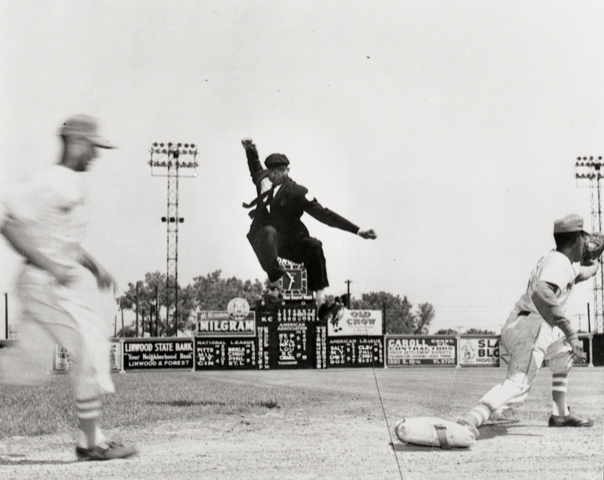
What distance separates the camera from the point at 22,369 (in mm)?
4039

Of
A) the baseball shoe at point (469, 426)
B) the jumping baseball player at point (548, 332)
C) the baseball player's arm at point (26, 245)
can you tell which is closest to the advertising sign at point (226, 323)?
the jumping baseball player at point (548, 332)

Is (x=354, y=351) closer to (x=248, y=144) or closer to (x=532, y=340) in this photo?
(x=248, y=144)

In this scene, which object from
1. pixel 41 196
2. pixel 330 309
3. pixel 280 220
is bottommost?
pixel 330 309

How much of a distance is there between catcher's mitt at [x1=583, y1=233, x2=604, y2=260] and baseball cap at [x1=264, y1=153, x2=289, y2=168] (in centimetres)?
301

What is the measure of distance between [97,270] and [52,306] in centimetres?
38

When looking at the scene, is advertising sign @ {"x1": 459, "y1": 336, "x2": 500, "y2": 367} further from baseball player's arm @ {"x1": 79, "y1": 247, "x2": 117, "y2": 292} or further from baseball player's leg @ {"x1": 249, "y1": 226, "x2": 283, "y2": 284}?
baseball player's arm @ {"x1": 79, "y1": 247, "x2": 117, "y2": 292}

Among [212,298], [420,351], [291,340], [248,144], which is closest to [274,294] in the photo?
[248,144]

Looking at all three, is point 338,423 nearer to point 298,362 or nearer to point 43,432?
point 43,432

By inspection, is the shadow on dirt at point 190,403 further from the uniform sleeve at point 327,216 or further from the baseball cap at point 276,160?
the baseball cap at point 276,160

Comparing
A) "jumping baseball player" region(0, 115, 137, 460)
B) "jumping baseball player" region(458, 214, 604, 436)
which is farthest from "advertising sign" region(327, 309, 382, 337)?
"jumping baseball player" region(0, 115, 137, 460)

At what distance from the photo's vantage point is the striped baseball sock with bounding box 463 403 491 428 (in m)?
5.38

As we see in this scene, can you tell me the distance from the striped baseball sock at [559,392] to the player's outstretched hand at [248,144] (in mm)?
3626

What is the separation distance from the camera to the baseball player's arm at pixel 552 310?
5680 millimetres

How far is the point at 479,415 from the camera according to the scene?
5434 mm
